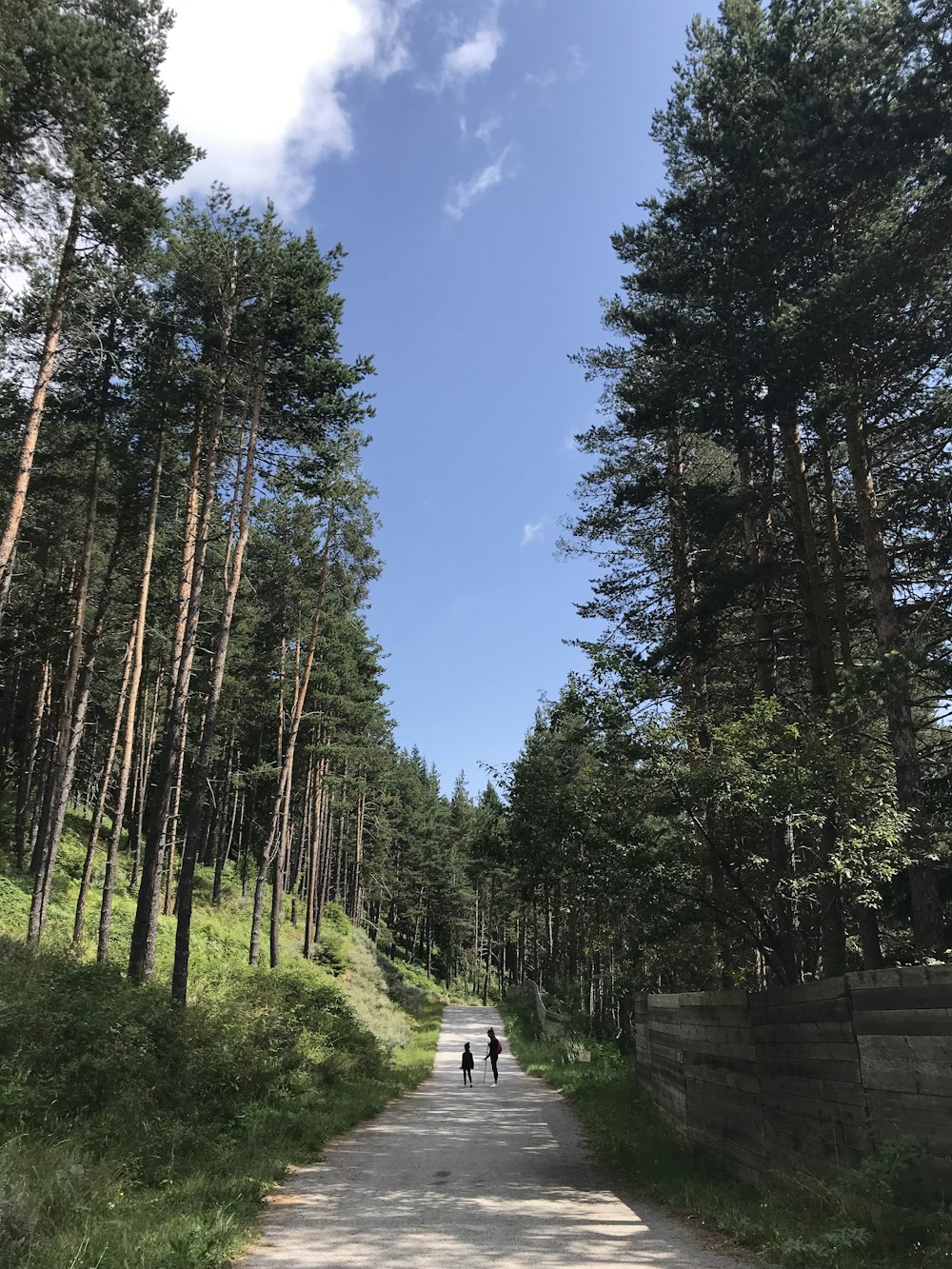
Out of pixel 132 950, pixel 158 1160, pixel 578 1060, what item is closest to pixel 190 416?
pixel 132 950

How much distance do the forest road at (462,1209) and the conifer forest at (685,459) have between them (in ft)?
Answer: 10.5

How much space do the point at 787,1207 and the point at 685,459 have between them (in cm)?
1400

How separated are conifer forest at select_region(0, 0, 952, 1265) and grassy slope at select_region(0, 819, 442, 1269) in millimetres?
1244

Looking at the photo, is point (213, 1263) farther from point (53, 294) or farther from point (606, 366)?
point (606, 366)

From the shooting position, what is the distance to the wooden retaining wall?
5.69 meters

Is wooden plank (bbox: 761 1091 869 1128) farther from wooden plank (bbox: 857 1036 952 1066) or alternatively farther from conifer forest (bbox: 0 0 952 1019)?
conifer forest (bbox: 0 0 952 1019)

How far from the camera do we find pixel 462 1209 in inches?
305

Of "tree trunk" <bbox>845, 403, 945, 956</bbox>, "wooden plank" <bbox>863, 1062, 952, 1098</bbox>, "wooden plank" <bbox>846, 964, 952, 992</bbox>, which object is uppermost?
"tree trunk" <bbox>845, 403, 945, 956</bbox>

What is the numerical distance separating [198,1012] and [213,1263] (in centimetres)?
850

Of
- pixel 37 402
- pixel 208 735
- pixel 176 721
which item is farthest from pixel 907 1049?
pixel 37 402

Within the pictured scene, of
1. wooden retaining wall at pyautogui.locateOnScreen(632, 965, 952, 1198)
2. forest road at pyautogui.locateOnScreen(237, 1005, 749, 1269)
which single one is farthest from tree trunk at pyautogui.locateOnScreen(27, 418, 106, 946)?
wooden retaining wall at pyautogui.locateOnScreen(632, 965, 952, 1198)

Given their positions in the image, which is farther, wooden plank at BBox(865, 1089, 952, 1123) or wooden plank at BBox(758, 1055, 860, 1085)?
wooden plank at BBox(758, 1055, 860, 1085)

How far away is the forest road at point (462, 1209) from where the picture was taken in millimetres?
6102

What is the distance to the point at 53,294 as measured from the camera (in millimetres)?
12773
